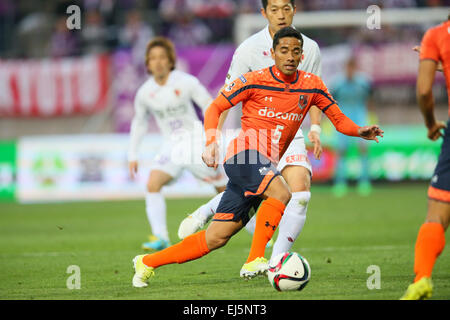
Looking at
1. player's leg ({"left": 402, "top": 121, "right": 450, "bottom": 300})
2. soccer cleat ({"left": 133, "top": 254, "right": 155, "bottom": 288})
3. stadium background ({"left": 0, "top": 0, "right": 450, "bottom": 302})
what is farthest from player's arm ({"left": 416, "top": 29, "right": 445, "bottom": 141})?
stadium background ({"left": 0, "top": 0, "right": 450, "bottom": 302})

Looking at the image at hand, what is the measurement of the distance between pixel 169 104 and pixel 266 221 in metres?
3.56

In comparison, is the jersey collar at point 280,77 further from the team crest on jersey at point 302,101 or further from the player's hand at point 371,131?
the player's hand at point 371,131

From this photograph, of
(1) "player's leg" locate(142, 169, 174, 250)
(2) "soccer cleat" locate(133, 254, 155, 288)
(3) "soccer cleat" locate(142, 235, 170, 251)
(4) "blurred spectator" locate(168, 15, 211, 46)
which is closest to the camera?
(2) "soccer cleat" locate(133, 254, 155, 288)

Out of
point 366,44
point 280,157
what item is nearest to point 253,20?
point 366,44

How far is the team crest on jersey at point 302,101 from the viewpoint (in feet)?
20.6

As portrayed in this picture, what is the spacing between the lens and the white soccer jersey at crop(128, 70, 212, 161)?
371 inches

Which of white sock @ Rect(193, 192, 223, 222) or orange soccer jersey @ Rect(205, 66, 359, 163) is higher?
orange soccer jersey @ Rect(205, 66, 359, 163)

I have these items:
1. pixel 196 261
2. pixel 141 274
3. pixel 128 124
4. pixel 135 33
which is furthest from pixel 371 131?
pixel 135 33

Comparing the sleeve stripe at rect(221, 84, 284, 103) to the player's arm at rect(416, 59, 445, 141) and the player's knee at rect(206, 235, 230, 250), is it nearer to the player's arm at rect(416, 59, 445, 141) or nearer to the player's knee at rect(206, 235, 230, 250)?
Result: the player's knee at rect(206, 235, 230, 250)

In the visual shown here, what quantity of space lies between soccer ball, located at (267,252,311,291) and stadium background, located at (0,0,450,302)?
2.46m

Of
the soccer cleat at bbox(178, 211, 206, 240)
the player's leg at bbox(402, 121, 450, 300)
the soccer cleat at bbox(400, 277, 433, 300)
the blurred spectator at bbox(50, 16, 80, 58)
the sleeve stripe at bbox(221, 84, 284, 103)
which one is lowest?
the soccer cleat at bbox(400, 277, 433, 300)

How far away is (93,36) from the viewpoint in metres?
18.9

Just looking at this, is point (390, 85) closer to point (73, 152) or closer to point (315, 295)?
point (73, 152)
